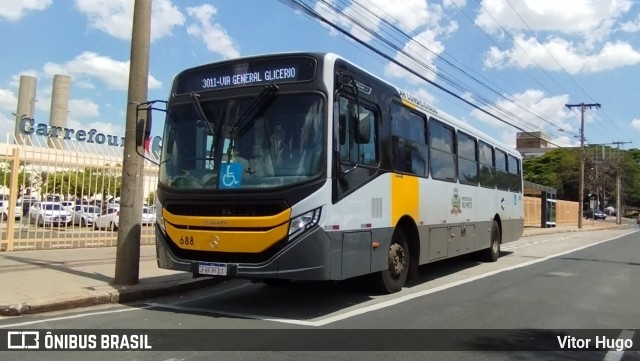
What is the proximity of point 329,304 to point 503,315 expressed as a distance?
2.50 metres

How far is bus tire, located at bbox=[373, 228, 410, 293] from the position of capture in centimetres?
880

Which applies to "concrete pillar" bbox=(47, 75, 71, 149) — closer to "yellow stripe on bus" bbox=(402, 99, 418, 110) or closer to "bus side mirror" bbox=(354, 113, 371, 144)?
"yellow stripe on bus" bbox=(402, 99, 418, 110)

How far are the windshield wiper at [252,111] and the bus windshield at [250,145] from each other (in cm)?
1

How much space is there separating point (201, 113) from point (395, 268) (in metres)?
3.96

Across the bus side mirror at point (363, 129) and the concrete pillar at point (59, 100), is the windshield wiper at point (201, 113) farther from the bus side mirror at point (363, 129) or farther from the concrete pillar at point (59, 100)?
the concrete pillar at point (59, 100)

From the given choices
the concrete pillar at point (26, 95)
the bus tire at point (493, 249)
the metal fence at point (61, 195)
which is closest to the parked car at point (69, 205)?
the metal fence at point (61, 195)

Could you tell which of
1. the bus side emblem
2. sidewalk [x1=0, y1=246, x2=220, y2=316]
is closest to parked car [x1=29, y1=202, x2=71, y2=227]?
sidewalk [x1=0, y1=246, x2=220, y2=316]

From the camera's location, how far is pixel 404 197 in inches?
360

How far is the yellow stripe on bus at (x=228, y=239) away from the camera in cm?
696

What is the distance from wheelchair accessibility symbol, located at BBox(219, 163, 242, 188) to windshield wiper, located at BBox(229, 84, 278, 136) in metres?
0.45

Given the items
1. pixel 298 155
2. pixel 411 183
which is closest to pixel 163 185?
pixel 298 155

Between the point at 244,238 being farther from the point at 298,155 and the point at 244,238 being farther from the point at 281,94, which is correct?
the point at 281,94

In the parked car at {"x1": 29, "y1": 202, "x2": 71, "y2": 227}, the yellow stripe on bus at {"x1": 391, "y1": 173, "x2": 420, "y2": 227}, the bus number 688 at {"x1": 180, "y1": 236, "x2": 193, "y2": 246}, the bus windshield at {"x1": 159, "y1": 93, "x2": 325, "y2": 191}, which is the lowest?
the bus number 688 at {"x1": 180, "y1": 236, "x2": 193, "y2": 246}

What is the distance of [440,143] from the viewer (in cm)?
1112
